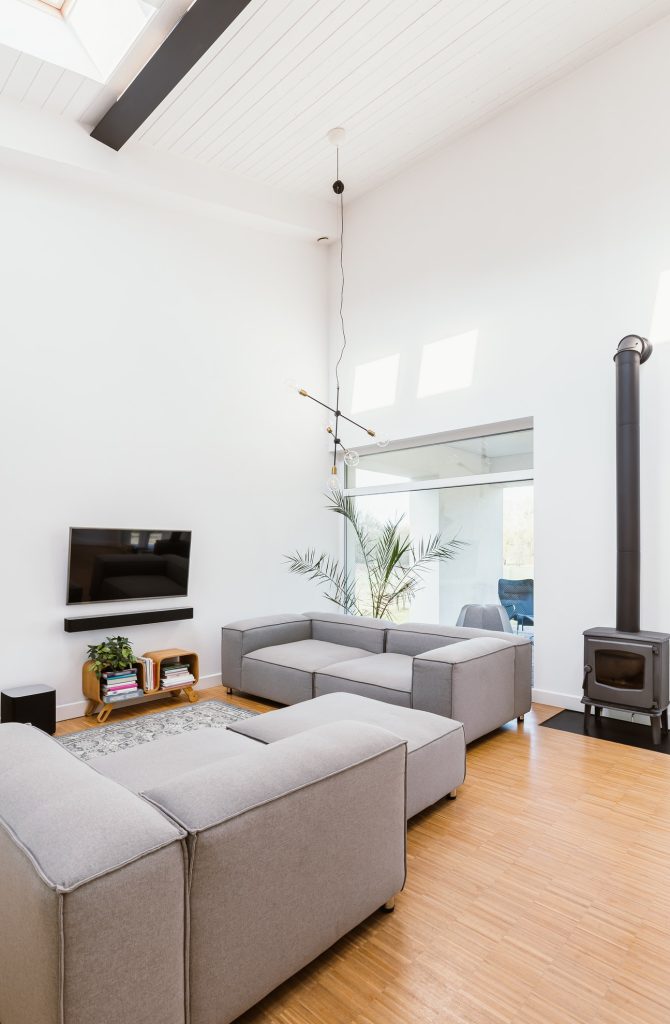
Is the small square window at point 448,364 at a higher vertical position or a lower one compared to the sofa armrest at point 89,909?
higher

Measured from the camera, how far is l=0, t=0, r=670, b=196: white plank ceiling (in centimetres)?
377

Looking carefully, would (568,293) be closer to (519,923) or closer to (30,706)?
(519,923)

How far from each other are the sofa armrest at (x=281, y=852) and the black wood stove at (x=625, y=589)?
236cm

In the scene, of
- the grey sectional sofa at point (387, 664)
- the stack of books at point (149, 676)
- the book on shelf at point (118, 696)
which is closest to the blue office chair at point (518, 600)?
the grey sectional sofa at point (387, 664)

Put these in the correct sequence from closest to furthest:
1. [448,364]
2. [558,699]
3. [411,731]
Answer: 1. [411,731]
2. [558,699]
3. [448,364]

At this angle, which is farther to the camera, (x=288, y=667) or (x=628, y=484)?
(x=288, y=667)

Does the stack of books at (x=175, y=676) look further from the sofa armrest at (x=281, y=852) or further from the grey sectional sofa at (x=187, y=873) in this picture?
the sofa armrest at (x=281, y=852)

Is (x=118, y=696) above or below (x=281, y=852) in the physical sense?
below

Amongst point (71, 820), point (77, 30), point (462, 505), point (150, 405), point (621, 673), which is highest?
point (77, 30)

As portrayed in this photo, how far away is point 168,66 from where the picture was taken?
3.74m

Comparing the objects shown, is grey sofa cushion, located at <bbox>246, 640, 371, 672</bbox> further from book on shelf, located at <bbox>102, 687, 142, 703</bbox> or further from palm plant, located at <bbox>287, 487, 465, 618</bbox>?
palm plant, located at <bbox>287, 487, 465, 618</bbox>

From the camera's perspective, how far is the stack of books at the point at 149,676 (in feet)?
14.7

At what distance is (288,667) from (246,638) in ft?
1.98

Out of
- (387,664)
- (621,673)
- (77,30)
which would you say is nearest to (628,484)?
(621,673)
